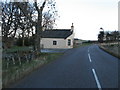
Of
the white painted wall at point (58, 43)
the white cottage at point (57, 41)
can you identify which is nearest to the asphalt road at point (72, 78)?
the white painted wall at point (58, 43)

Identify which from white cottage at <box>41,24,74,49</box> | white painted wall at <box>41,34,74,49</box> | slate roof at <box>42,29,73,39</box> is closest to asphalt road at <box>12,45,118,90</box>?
white painted wall at <box>41,34,74,49</box>

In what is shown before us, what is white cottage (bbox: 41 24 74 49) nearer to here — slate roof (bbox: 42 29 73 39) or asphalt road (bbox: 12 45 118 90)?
slate roof (bbox: 42 29 73 39)

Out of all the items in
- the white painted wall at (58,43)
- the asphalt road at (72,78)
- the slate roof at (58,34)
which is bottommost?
the asphalt road at (72,78)

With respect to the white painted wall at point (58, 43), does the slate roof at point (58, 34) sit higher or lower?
higher

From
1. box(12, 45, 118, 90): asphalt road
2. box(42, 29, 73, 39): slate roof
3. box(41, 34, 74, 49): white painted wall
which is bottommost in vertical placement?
box(12, 45, 118, 90): asphalt road

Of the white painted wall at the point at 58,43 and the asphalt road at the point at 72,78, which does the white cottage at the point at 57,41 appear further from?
the asphalt road at the point at 72,78

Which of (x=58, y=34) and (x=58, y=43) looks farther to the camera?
(x=58, y=34)

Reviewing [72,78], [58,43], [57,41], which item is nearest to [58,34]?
[57,41]

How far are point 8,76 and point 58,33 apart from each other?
50841mm

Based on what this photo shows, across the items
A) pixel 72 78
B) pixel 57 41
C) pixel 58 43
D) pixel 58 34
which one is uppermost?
pixel 58 34

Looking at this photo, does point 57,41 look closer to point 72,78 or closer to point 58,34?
point 58,34

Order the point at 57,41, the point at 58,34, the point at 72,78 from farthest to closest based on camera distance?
1. the point at 58,34
2. the point at 57,41
3. the point at 72,78

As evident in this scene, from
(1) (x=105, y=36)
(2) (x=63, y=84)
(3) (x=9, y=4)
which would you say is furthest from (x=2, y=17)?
(1) (x=105, y=36)

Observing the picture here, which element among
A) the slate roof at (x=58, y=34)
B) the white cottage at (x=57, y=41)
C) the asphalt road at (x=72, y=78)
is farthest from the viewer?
the slate roof at (x=58, y=34)
